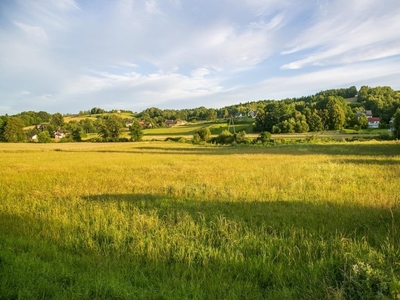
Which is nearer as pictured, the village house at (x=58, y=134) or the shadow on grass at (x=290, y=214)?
the shadow on grass at (x=290, y=214)

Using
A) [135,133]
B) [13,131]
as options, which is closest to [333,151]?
[135,133]

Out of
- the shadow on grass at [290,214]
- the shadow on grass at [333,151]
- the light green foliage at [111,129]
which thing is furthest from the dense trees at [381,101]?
the shadow on grass at [290,214]

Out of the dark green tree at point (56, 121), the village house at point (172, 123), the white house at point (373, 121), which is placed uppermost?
the dark green tree at point (56, 121)

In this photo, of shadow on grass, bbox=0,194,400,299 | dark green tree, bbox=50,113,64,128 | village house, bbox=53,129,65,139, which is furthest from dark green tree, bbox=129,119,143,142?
shadow on grass, bbox=0,194,400,299

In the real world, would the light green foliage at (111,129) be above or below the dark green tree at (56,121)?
below

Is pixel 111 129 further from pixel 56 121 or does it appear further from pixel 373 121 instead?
pixel 373 121

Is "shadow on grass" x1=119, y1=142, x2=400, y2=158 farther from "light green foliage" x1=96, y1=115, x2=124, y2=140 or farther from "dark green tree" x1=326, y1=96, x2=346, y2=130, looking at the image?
"dark green tree" x1=326, y1=96, x2=346, y2=130

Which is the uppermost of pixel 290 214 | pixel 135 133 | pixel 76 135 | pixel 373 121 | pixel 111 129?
pixel 111 129

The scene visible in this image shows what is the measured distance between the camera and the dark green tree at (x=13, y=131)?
96.6 metres

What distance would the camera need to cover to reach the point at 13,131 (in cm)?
9781

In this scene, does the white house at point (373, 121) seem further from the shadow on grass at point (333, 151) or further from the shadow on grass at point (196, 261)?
the shadow on grass at point (196, 261)

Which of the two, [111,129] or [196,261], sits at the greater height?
[111,129]

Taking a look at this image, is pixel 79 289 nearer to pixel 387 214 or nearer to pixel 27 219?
pixel 27 219

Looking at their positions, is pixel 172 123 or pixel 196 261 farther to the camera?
pixel 172 123
